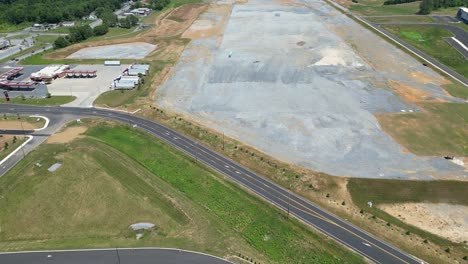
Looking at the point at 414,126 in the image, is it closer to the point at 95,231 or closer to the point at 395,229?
the point at 395,229

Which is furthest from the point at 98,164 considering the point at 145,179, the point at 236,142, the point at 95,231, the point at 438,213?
the point at 438,213

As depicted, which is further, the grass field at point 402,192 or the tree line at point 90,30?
the tree line at point 90,30

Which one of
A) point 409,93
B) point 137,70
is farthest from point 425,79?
point 137,70

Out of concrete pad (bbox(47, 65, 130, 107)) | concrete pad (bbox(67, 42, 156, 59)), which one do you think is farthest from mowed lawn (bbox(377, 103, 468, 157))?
concrete pad (bbox(67, 42, 156, 59))

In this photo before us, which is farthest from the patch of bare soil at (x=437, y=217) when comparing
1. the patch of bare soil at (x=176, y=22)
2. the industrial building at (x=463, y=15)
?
the industrial building at (x=463, y=15)

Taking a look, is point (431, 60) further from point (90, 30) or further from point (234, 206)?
point (90, 30)

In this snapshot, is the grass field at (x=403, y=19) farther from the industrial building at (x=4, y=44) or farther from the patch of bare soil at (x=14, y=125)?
the industrial building at (x=4, y=44)
